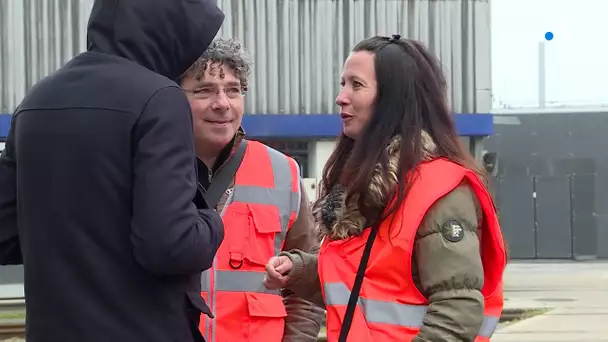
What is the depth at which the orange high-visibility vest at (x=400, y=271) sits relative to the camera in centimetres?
256

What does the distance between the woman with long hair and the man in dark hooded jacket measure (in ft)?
1.69

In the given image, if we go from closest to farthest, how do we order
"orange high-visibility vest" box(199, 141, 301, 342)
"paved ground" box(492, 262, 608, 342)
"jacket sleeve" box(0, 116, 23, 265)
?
"jacket sleeve" box(0, 116, 23, 265), "orange high-visibility vest" box(199, 141, 301, 342), "paved ground" box(492, 262, 608, 342)

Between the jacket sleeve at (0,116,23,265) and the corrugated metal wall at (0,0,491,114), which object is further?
the corrugated metal wall at (0,0,491,114)

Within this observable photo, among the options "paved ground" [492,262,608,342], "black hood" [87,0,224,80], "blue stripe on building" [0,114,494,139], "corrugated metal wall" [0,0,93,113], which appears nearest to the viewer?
"black hood" [87,0,224,80]

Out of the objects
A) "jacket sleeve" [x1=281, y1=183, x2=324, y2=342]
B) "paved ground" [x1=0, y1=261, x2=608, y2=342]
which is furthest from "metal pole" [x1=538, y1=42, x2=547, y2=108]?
"jacket sleeve" [x1=281, y1=183, x2=324, y2=342]

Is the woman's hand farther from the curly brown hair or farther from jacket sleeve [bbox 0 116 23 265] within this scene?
jacket sleeve [bbox 0 116 23 265]

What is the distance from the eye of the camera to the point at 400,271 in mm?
2570

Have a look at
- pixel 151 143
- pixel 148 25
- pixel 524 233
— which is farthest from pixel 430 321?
pixel 524 233

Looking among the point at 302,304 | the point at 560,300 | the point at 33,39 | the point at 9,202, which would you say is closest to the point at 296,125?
the point at 33,39

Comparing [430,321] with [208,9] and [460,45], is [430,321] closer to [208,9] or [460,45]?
[208,9]

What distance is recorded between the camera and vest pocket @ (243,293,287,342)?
3143 millimetres

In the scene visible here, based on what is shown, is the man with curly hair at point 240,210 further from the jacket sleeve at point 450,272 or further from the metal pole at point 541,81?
the metal pole at point 541,81

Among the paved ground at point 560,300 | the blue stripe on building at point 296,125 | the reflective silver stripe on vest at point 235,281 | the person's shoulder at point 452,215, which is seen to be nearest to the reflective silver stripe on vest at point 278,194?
the reflective silver stripe on vest at point 235,281

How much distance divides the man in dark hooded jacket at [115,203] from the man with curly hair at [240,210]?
83cm
